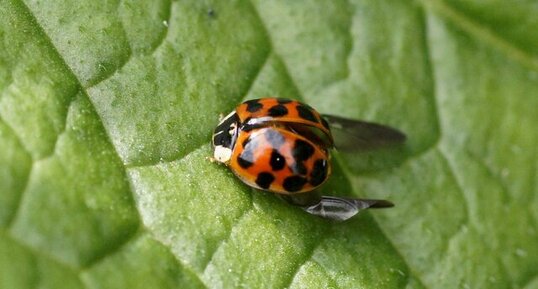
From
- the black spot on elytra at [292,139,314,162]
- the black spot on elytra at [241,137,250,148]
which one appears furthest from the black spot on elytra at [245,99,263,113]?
the black spot on elytra at [292,139,314,162]

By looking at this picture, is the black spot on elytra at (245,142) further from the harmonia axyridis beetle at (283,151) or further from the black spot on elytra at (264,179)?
the black spot on elytra at (264,179)

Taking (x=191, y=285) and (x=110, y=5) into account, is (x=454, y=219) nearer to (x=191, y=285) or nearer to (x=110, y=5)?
(x=191, y=285)

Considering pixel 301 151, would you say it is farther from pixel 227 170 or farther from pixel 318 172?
pixel 227 170

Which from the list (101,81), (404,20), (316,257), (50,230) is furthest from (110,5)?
(404,20)

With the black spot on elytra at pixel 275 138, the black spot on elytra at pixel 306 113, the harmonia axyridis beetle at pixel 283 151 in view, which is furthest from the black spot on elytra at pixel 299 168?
the black spot on elytra at pixel 306 113

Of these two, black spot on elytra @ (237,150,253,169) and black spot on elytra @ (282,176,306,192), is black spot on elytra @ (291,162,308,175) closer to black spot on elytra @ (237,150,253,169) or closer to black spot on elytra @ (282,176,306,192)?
black spot on elytra @ (282,176,306,192)

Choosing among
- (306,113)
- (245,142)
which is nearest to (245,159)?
(245,142)
